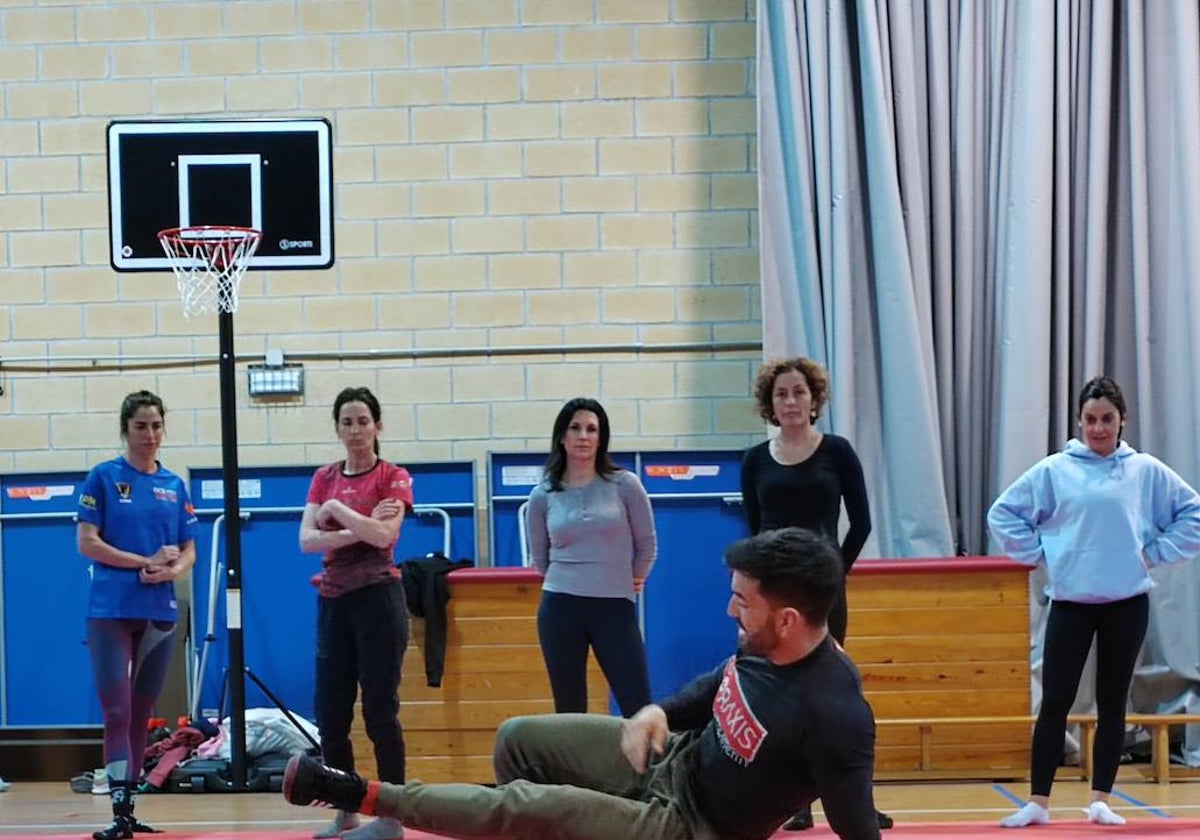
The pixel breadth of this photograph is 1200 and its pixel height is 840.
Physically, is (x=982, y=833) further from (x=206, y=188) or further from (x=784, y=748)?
(x=206, y=188)

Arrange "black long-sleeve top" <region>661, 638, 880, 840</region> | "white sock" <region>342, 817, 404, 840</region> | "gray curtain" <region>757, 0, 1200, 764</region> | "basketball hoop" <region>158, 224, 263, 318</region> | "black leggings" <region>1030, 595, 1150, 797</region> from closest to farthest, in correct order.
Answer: "black long-sleeve top" <region>661, 638, 880, 840</region> → "white sock" <region>342, 817, 404, 840</region> → "black leggings" <region>1030, 595, 1150, 797</region> → "basketball hoop" <region>158, 224, 263, 318</region> → "gray curtain" <region>757, 0, 1200, 764</region>

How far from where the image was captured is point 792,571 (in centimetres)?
269

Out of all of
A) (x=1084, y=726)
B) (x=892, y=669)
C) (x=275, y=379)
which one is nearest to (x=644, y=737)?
(x=892, y=669)

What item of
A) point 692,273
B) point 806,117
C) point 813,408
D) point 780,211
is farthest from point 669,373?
point 813,408

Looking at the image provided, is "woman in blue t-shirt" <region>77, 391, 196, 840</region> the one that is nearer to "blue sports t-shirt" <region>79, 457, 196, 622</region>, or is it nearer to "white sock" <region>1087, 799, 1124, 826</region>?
"blue sports t-shirt" <region>79, 457, 196, 622</region>

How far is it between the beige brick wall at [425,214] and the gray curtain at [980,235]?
489 millimetres

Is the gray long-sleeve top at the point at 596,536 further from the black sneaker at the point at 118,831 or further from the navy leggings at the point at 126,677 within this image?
the black sneaker at the point at 118,831

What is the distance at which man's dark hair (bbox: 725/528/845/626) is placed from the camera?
2.70 meters

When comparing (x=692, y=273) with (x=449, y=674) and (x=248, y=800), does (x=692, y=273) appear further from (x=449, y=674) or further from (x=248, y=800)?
(x=248, y=800)

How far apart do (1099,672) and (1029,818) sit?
536 mm

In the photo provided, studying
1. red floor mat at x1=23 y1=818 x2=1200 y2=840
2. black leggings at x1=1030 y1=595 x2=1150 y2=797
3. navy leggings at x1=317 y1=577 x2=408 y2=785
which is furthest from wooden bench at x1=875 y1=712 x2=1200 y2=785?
navy leggings at x1=317 y1=577 x2=408 y2=785

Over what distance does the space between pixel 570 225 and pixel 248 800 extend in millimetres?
3193

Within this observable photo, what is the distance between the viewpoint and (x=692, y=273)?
7.12 metres

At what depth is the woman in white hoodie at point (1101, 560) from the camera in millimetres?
4559
